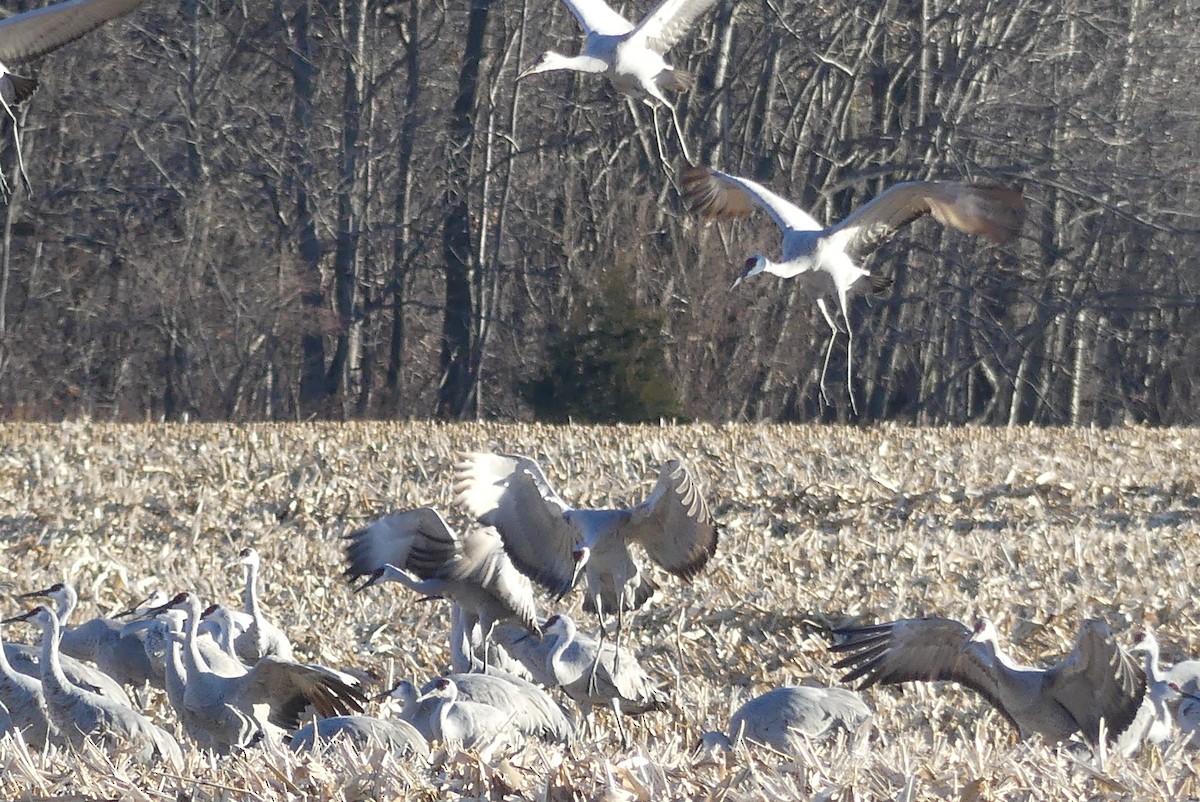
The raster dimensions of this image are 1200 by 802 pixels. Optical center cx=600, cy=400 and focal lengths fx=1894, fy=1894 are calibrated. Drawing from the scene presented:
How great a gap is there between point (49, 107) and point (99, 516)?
17.2 meters

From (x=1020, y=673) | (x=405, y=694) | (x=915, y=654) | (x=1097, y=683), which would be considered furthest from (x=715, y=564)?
(x=1097, y=683)

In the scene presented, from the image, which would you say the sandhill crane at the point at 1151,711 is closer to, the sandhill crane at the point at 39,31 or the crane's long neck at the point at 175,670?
the crane's long neck at the point at 175,670

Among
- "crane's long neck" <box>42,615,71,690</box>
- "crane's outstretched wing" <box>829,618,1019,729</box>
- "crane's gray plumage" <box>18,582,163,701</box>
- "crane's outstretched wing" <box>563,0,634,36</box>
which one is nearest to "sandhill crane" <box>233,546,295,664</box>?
"crane's gray plumage" <box>18,582,163,701</box>

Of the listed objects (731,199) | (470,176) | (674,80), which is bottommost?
(731,199)

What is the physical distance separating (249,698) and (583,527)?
1.68 meters

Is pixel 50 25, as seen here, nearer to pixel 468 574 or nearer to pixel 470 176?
pixel 468 574

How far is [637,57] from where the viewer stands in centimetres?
892

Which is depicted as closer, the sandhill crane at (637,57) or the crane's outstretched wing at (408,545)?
the crane's outstretched wing at (408,545)

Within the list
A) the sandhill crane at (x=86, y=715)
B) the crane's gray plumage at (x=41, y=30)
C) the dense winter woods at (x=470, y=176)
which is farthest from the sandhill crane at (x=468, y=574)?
the dense winter woods at (x=470, y=176)

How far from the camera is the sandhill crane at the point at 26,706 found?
6.36m

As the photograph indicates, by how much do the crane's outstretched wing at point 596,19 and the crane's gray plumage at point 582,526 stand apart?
2.84m

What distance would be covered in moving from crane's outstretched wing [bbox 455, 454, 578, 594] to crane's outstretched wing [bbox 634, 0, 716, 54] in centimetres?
258

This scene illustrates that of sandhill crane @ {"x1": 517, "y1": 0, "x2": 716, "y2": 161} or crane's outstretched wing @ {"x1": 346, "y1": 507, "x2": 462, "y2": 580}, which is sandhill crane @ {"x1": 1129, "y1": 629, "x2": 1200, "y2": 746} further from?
sandhill crane @ {"x1": 517, "y1": 0, "x2": 716, "y2": 161}

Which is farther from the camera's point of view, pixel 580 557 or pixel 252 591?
pixel 252 591
